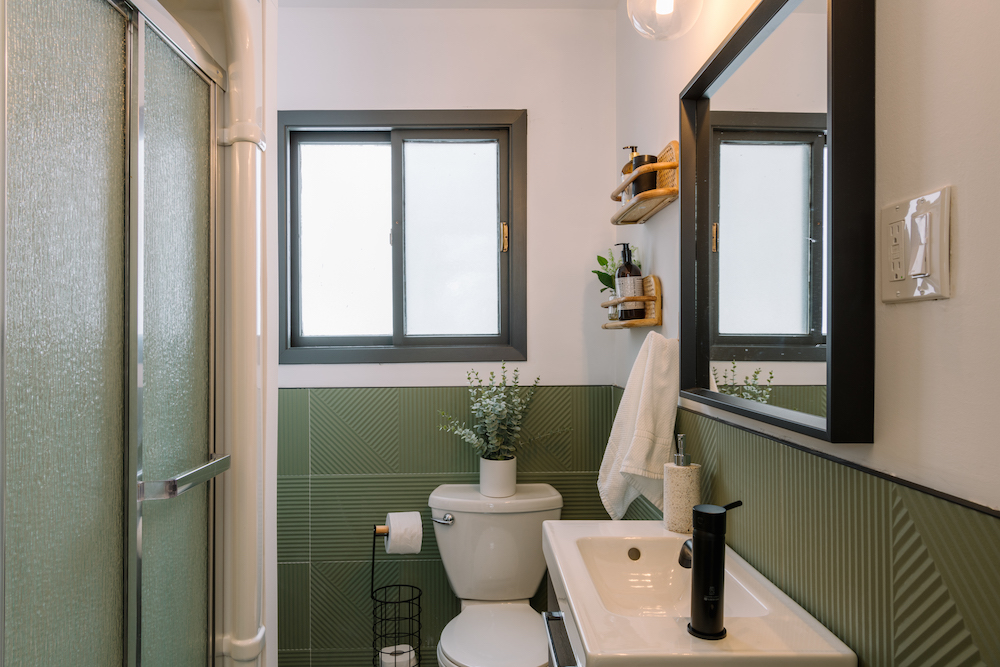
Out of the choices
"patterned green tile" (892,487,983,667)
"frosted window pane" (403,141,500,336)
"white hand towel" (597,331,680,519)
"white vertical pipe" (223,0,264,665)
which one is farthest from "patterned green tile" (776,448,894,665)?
"frosted window pane" (403,141,500,336)

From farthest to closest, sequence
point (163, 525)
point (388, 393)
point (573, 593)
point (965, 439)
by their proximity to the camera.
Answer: point (388, 393) < point (163, 525) < point (573, 593) < point (965, 439)

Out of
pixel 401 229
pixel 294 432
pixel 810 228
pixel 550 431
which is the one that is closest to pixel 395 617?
pixel 294 432

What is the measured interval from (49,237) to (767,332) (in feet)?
3.59

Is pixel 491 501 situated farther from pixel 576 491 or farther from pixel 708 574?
pixel 708 574

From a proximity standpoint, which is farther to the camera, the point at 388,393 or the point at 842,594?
the point at 388,393

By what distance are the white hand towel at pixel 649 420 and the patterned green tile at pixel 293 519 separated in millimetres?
1167

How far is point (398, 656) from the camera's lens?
1999 mm

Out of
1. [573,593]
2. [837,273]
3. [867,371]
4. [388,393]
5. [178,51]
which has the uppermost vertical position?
[178,51]

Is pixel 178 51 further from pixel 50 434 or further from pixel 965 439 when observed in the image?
pixel 965 439

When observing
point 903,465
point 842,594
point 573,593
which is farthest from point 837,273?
point 573,593

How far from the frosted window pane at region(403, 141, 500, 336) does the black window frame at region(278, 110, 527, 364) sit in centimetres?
4

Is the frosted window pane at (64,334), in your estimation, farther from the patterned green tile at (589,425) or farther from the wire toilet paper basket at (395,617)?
the patterned green tile at (589,425)

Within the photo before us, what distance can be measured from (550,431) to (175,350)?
1.36 metres

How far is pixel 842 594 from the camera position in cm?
85
